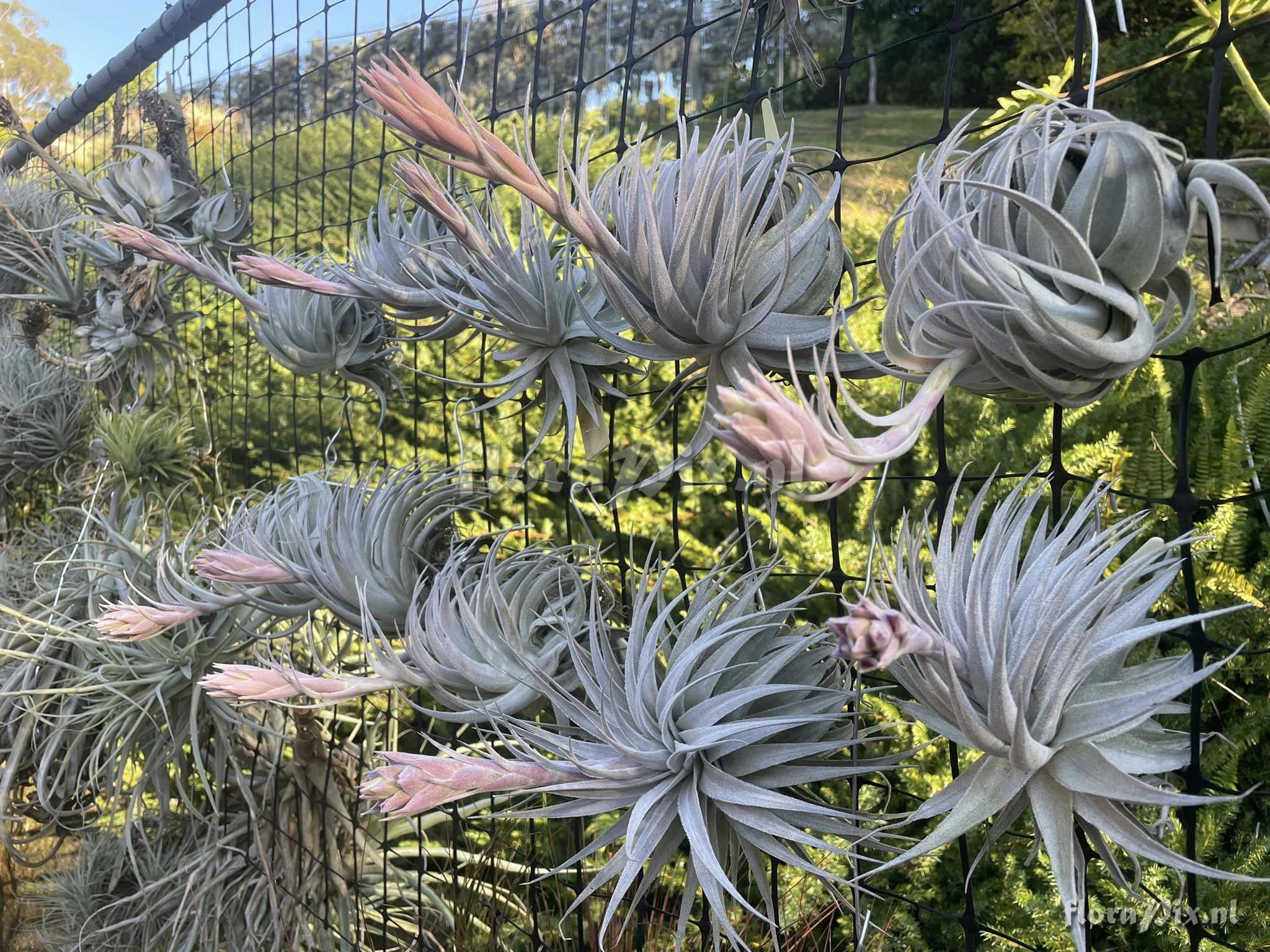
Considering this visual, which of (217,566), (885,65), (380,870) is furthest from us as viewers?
(885,65)

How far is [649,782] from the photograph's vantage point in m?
0.38

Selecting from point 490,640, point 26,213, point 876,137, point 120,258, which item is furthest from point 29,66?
point 876,137

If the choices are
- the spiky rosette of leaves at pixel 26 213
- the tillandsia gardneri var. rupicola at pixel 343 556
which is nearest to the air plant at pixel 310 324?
the tillandsia gardneri var. rupicola at pixel 343 556

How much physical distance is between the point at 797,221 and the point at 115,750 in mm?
798

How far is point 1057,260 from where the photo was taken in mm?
292

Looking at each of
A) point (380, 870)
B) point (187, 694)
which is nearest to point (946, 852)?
point (380, 870)

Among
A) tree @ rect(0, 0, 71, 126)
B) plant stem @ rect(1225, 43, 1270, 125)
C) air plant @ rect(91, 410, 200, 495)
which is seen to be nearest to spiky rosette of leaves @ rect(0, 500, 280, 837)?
air plant @ rect(91, 410, 200, 495)

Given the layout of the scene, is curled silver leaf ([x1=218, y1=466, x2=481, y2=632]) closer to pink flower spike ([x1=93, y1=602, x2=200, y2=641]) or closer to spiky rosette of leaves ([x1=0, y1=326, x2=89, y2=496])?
pink flower spike ([x1=93, y1=602, x2=200, y2=641])

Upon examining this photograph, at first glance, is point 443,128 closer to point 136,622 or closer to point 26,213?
point 136,622

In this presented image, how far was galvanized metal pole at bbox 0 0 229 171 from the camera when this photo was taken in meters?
1.26

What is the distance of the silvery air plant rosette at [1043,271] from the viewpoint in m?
0.28

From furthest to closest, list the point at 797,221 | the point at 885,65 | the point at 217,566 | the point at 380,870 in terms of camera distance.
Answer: the point at 885,65
the point at 380,870
the point at 217,566
the point at 797,221

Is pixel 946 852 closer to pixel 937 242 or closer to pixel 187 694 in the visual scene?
pixel 187 694

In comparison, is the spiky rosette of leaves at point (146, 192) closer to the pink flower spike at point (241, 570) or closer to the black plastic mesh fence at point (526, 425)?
the black plastic mesh fence at point (526, 425)
